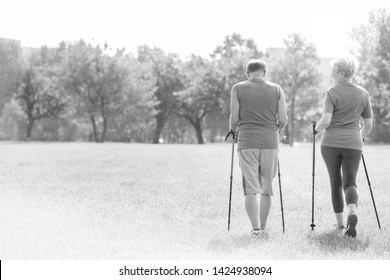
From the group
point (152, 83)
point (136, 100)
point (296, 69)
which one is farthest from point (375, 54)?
point (152, 83)

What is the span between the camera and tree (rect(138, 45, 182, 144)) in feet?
234

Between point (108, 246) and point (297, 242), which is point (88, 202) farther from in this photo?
point (297, 242)

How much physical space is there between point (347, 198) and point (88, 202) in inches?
211

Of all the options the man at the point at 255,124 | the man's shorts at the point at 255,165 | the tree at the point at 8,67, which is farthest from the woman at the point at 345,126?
the tree at the point at 8,67

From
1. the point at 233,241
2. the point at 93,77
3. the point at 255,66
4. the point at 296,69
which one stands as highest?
the point at 296,69

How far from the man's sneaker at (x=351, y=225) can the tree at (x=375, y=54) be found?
133 feet

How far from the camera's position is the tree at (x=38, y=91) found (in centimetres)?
6644

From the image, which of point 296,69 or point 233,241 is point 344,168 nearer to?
point 233,241

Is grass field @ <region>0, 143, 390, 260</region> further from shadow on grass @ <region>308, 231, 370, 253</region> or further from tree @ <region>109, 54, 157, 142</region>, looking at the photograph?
tree @ <region>109, 54, 157, 142</region>

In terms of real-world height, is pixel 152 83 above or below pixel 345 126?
above

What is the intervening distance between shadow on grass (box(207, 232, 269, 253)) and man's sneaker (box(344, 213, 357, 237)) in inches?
41.4

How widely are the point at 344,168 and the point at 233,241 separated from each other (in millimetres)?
1789

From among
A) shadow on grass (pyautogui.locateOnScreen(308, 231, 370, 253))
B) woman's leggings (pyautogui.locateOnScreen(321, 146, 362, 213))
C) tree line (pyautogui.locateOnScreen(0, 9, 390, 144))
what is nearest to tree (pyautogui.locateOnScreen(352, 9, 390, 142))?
tree line (pyautogui.locateOnScreen(0, 9, 390, 144))

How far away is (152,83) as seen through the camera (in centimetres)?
6725
